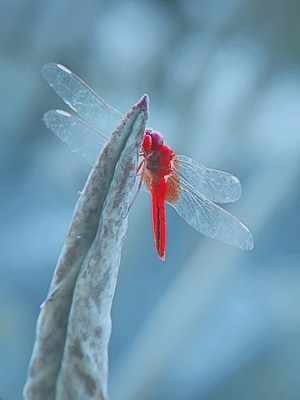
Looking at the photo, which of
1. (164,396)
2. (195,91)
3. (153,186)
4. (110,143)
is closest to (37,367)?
(110,143)

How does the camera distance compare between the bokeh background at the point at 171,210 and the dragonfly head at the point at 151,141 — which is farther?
the bokeh background at the point at 171,210

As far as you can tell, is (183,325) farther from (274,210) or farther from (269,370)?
(274,210)

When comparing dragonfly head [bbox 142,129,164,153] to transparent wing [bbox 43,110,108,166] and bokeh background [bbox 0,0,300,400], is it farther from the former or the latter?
bokeh background [bbox 0,0,300,400]

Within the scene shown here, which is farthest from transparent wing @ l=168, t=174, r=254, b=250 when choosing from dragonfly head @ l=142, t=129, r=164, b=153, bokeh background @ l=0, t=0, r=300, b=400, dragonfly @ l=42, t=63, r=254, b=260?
bokeh background @ l=0, t=0, r=300, b=400

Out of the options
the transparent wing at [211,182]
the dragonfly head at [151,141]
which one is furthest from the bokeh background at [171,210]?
the dragonfly head at [151,141]

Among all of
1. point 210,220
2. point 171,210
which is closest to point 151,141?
point 210,220

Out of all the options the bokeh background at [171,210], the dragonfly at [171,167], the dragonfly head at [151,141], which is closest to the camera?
the dragonfly head at [151,141]

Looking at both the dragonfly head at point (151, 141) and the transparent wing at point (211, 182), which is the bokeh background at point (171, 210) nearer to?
the transparent wing at point (211, 182)
